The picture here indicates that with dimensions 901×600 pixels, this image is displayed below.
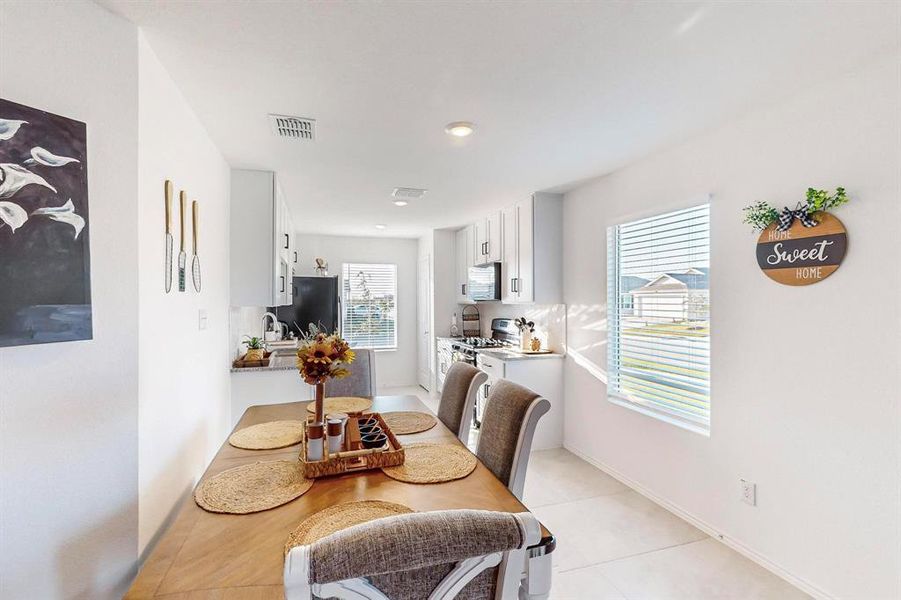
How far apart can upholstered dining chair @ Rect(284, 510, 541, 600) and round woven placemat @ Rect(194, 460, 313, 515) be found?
72 cm

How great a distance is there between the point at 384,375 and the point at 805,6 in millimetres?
5903

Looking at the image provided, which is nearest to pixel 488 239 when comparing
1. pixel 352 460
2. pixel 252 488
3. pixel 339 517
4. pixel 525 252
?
pixel 525 252

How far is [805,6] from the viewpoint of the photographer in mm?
1382

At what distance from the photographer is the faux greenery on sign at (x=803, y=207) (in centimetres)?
184

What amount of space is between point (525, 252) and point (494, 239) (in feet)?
2.46

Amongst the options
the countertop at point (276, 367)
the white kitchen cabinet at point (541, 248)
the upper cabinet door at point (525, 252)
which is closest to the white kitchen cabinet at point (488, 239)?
the upper cabinet door at point (525, 252)

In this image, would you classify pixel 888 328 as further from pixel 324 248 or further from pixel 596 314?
pixel 324 248

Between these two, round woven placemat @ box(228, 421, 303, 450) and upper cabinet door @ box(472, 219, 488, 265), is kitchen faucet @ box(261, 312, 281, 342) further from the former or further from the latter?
round woven placemat @ box(228, 421, 303, 450)

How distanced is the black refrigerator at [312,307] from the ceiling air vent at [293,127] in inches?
125

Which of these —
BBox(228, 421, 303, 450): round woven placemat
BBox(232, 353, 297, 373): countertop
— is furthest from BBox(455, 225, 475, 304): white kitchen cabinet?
BBox(228, 421, 303, 450): round woven placemat

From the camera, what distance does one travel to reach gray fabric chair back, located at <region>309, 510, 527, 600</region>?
68cm

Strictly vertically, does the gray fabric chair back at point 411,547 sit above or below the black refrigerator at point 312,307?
below

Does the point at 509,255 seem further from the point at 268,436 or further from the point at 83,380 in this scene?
the point at 83,380

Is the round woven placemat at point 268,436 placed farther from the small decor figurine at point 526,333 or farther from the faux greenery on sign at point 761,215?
the small decor figurine at point 526,333
